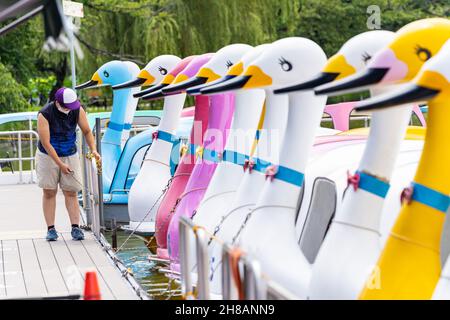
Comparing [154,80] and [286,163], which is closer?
[286,163]

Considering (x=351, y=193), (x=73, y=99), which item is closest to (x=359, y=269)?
(x=351, y=193)

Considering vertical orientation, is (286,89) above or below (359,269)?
above

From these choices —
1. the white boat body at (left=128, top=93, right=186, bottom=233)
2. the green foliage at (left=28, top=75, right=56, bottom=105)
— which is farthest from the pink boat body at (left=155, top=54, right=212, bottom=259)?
the green foliage at (left=28, top=75, right=56, bottom=105)

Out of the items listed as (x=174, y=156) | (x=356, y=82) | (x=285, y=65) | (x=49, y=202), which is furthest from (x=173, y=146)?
(x=356, y=82)

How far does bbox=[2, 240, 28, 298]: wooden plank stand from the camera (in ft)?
26.7

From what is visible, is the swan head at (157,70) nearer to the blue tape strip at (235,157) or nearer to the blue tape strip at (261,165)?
the blue tape strip at (235,157)

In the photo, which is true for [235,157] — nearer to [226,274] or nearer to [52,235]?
[52,235]

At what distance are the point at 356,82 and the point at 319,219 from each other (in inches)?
97.8

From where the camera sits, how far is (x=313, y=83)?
6.04m

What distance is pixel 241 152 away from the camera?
8.51m
